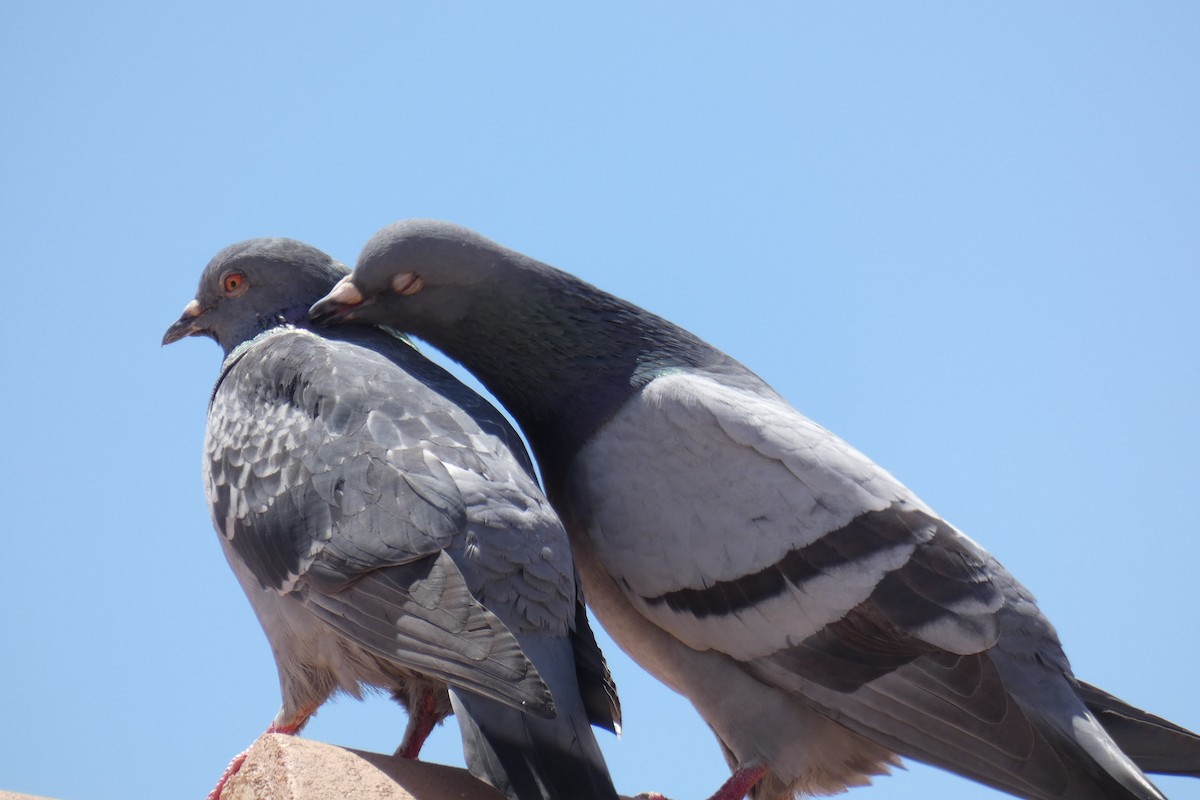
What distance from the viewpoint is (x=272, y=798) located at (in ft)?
13.3

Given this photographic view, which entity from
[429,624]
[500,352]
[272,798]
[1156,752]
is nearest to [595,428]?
[500,352]

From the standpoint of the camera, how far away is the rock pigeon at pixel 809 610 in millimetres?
4836

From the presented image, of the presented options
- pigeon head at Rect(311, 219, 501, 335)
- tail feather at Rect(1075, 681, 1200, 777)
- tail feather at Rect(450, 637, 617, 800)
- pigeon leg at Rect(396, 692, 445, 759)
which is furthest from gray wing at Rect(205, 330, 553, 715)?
tail feather at Rect(1075, 681, 1200, 777)

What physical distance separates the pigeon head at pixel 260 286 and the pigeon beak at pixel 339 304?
0.99 ft

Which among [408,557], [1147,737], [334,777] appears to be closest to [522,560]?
[408,557]

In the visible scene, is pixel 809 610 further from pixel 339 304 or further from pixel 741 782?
pixel 339 304

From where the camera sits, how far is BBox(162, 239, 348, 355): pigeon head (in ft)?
20.2

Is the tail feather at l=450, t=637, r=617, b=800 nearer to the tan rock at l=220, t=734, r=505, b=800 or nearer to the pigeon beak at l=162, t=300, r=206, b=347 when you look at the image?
the tan rock at l=220, t=734, r=505, b=800

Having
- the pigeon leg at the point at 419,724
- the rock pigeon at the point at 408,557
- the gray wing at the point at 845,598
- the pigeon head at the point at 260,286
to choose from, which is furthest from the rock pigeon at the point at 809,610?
the pigeon head at the point at 260,286

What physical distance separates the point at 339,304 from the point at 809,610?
264 centimetres

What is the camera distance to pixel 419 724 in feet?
16.0

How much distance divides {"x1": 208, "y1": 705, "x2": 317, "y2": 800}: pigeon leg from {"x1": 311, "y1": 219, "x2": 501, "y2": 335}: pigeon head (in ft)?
6.34

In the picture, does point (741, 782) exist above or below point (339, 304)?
below

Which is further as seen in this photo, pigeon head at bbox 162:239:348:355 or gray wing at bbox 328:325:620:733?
pigeon head at bbox 162:239:348:355
